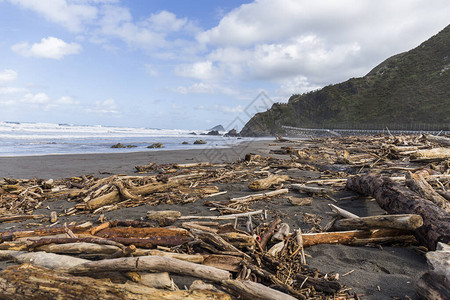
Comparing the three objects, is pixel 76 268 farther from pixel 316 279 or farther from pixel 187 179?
pixel 187 179

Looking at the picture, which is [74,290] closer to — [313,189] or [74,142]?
[313,189]

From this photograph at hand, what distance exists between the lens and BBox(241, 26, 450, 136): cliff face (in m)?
55.6

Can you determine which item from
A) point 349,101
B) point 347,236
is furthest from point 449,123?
point 347,236

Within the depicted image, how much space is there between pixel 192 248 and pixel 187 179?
15.6ft

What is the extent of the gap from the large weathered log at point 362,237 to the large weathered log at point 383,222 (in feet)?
0.34

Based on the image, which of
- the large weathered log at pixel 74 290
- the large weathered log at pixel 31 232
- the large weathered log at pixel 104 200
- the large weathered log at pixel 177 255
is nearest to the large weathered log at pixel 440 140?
the large weathered log at pixel 177 255

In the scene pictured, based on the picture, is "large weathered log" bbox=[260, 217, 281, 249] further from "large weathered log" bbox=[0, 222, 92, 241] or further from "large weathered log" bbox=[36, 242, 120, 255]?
"large weathered log" bbox=[0, 222, 92, 241]

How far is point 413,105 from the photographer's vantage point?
188 ft

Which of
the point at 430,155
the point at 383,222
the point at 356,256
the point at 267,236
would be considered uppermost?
the point at 430,155

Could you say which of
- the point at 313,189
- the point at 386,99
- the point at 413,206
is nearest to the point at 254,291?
the point at 413,206

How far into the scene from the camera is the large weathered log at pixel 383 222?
2963mm

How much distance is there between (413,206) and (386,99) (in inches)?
3039

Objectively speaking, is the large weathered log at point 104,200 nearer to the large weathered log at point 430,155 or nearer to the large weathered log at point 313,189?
the large weathered log at point 313,189

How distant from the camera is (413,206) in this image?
3328 millimetres
